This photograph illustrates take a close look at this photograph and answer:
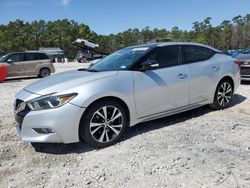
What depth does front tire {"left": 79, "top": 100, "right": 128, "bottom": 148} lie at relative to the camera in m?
4.27

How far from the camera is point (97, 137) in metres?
4.39

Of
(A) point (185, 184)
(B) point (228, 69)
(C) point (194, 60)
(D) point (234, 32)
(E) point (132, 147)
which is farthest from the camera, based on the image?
(D) point (234, 32)

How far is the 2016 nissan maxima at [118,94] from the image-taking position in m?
4.14

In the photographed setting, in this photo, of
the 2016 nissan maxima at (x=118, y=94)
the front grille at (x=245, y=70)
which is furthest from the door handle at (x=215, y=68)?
the front grille at (x=245, y=70)

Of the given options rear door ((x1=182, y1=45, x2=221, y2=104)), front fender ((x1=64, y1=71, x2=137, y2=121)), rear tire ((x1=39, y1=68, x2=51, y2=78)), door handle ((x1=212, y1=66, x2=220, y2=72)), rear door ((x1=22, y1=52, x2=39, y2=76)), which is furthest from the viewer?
rear tire ((x1=39, y1=68, x2=51, y2=78))

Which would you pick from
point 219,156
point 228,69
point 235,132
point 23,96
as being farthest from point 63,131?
point 228,69

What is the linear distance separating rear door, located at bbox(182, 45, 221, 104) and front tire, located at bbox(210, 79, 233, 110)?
0.24 meters

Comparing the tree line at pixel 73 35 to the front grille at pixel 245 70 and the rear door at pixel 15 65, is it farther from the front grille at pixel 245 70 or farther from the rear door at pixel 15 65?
the front grille at pixel 245 70

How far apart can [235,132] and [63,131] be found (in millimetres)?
2694

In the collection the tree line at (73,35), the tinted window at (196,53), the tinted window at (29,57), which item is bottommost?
the tinted window at (196,53)

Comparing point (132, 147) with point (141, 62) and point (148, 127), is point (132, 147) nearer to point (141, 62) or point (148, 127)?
point (148, 127)

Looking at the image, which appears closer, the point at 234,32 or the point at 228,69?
the point at 228,69

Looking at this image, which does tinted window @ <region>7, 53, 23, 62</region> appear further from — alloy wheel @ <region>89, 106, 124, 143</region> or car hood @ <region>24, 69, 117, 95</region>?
alloy wheel @ <region>89, 106, 124, 143</region>

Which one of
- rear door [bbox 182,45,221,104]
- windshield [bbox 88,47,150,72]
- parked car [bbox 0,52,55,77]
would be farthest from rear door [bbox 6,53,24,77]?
rear door [bbox 182,45,221,104]
